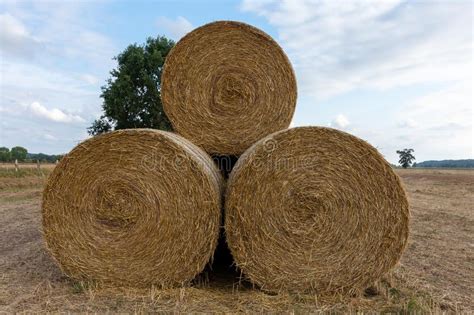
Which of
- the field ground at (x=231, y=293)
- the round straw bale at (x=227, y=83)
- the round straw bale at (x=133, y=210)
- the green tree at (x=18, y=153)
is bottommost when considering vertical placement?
the field ground at (x=231, y=293)

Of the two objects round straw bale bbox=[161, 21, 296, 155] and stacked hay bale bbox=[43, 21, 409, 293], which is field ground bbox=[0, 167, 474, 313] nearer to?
stacked hay bale bbox=[43, 21, 409, 293]

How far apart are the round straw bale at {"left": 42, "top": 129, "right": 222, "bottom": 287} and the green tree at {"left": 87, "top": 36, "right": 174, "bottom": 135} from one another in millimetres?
16251

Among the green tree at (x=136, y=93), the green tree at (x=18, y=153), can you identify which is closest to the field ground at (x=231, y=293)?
the green tree at (x=136, y=93)

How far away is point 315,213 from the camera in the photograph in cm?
395

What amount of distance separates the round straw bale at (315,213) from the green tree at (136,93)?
16.7 metres

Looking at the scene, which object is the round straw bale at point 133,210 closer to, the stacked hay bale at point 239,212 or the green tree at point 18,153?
the stacked hay bale at point 239,212

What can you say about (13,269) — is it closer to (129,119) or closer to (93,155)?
(93,155)

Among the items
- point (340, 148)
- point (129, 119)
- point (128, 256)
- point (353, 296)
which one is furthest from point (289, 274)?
point (129, 119)

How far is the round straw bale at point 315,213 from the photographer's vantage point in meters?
3.87

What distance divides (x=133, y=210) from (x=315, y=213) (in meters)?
1.75

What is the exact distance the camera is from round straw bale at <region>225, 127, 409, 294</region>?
3873 mm

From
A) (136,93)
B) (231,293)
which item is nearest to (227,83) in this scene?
(231,293)

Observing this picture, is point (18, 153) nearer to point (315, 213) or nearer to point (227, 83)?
point (227, 83)

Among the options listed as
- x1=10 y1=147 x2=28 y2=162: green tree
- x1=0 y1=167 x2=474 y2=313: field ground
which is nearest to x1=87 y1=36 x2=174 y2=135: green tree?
x1=0 y1=167 x2=474 y2=313: field ground
